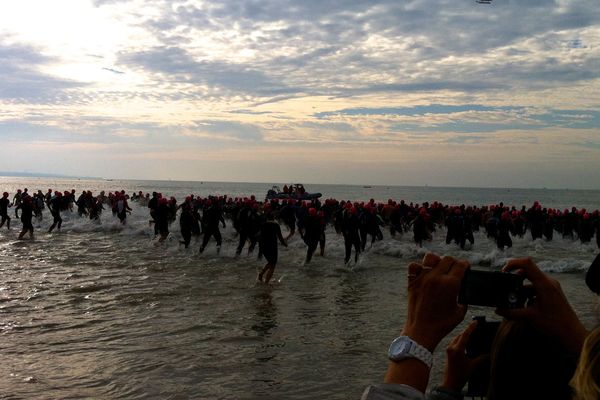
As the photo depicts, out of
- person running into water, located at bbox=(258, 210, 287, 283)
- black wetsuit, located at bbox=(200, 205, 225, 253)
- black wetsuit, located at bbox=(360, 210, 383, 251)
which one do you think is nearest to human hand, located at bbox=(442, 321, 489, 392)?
person running into water, located at bbox=(258, 210, 287, 283)

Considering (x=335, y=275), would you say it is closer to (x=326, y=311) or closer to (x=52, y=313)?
(x=326, y=311)

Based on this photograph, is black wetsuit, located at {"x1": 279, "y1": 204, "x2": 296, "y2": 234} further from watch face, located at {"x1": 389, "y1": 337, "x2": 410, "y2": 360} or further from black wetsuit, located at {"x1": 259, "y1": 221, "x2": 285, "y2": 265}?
watch face, located at {"x1": 389, "y1": 337, "x2": 410, "y2": 360}

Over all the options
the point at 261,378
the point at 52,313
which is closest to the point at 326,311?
the point at 261,378

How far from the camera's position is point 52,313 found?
897 centimetres

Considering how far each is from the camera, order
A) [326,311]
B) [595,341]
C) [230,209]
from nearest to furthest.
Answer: [595,341]
[326,311]
[230,209]

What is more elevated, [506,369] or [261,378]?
[506,369]

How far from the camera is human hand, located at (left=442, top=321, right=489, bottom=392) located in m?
2.00

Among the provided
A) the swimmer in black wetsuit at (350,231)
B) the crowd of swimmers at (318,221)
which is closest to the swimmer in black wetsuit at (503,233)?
the crowd of swimmers at (318,221)

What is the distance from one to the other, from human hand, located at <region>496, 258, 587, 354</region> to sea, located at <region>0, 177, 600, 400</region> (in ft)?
0.54

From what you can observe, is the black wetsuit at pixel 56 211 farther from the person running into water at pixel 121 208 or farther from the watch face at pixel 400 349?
the watch face at pixel 400 349

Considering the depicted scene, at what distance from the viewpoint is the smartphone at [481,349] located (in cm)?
202

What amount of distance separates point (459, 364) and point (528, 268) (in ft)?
1.61

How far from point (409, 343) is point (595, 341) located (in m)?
0.58

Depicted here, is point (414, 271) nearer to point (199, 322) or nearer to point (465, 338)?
point (465, 338)
